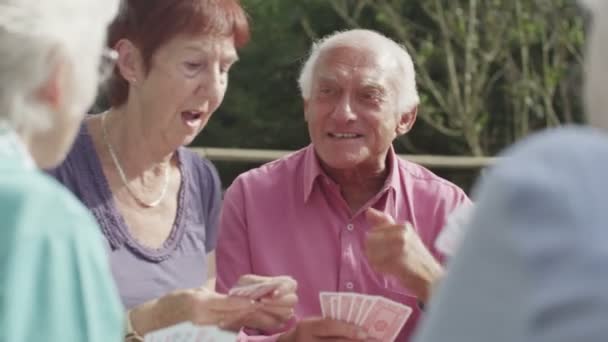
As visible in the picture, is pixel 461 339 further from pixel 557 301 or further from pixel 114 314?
pixel 114 314

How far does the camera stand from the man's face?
4242 millimetres

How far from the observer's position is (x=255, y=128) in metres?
9.12

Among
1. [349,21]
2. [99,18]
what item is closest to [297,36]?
[349,21]

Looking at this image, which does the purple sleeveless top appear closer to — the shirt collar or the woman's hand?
the woman's hand

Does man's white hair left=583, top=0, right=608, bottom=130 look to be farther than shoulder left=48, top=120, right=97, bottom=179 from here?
No

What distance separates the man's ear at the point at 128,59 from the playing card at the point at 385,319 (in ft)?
3.54

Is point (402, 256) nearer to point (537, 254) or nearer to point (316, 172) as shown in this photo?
point (316, 172)

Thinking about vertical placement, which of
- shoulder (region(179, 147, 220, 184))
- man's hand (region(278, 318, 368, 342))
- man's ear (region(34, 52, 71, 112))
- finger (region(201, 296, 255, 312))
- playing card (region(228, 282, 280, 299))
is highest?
man's ear (region(34, 52, 71, 112))

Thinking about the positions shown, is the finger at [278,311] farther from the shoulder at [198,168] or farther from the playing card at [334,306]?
the shoulder at [198,168]

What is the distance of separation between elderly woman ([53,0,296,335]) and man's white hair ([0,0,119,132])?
5.53 feet

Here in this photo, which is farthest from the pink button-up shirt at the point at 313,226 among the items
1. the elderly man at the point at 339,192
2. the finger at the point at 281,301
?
the finger at the point at 281,301

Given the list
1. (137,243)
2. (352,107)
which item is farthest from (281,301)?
(352,107)

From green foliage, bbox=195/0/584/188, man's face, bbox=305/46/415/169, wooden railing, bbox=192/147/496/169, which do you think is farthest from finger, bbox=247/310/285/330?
green foliage, bbox=195/0/584/188

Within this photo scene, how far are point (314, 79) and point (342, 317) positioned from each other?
1010mm
